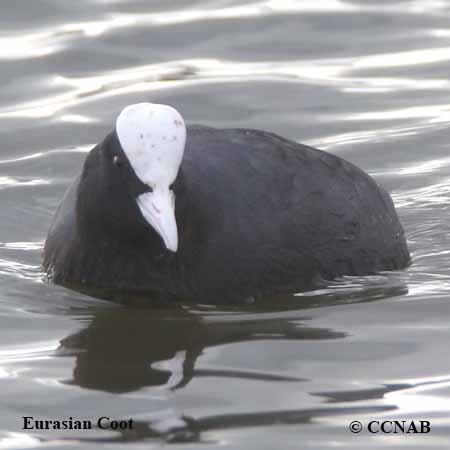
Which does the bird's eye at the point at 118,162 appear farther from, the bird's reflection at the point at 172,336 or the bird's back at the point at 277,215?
the bird's reflection at the point at 172,336

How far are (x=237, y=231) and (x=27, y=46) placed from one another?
482cm

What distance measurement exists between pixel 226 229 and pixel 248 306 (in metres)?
0.34

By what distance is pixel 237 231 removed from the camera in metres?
6.50

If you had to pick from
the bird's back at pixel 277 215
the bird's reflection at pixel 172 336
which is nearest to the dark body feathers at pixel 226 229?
the bird's back at pixel 277 215

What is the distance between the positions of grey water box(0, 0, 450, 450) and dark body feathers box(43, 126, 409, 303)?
0.37ft

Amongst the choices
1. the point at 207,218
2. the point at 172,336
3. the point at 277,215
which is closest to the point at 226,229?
the point at 207,218

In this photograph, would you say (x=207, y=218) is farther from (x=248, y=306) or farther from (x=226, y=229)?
(x=248, y=306)

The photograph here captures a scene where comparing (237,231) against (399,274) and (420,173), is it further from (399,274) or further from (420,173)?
(420,173)

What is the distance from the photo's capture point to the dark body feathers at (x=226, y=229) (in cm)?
635

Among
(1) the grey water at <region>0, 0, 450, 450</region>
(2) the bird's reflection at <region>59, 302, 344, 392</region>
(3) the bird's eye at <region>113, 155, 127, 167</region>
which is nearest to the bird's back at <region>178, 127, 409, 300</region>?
(1) the grey water at <region>0, 0, 450, 450</region>

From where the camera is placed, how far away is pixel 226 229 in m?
6.50

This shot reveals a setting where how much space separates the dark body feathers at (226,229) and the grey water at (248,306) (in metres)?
0.11

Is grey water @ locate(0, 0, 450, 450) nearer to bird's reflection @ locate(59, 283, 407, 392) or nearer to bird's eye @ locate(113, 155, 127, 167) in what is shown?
bird's reflection @ locate(59, 283, 407, 392)

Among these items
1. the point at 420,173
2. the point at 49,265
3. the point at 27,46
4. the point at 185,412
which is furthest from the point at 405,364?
the point at 27,46
